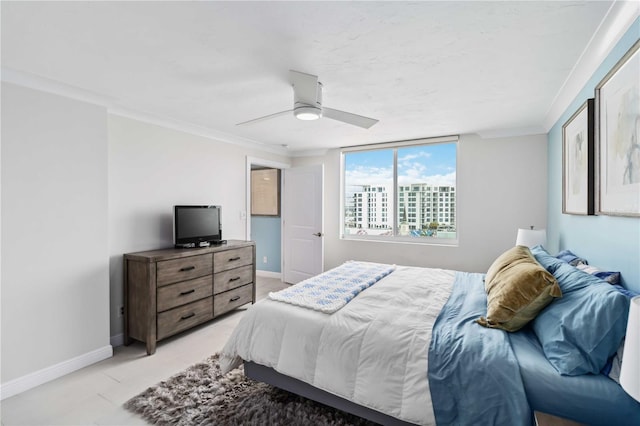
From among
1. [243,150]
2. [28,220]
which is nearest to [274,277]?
[243,150]

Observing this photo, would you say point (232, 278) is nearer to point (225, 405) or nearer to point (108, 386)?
point (108, 386)

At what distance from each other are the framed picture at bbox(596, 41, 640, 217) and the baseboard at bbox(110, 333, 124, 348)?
407cm

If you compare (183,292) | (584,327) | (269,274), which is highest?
(584,327)

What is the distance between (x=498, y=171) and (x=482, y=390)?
10.8 feet

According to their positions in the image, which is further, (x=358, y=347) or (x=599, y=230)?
(x=599, y=230)

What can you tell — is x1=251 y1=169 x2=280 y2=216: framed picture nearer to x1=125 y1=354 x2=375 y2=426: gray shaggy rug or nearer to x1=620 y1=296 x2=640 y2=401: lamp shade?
x1=125 y1=354 x2=375 y2=426: gray shaggy rug

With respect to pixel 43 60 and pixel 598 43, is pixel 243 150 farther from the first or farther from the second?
pixel 598 43

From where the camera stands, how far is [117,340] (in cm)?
300

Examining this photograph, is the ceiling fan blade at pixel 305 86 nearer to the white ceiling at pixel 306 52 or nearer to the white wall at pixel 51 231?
the white ceiling at pixel 306 52

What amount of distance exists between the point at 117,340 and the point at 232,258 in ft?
4.51

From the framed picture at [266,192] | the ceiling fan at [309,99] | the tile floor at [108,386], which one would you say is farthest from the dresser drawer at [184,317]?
the framed picture at [266,192]

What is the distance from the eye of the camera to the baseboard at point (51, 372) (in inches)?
85.6

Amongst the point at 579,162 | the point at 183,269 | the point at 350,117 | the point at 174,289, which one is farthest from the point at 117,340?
the point at 579,162

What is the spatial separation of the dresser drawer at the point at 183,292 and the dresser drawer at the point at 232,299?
17 cm
